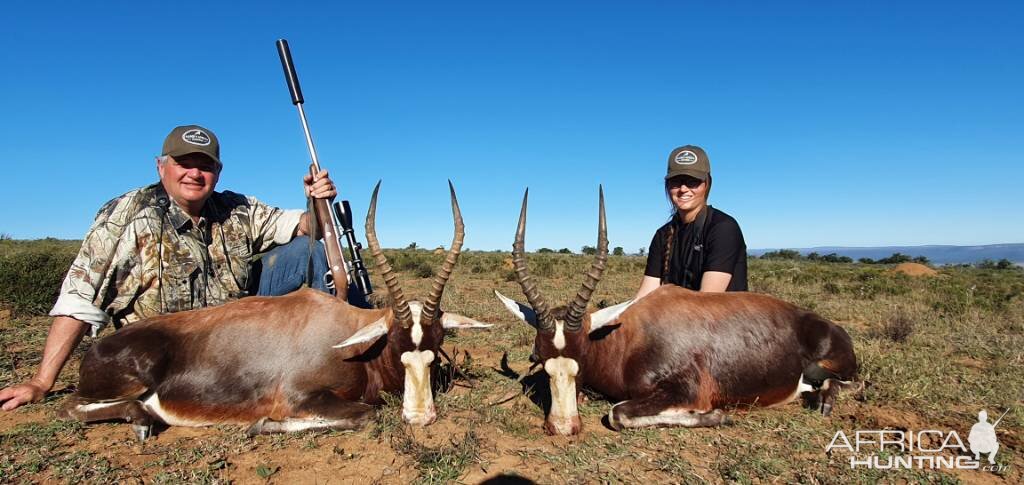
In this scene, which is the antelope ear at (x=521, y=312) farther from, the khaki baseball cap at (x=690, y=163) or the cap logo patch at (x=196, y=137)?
the cap logo patch at (x=196, y=137)

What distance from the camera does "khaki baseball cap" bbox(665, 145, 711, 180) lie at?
5.67 metres

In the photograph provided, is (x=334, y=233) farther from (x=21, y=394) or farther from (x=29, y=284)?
(x=29, y=284)

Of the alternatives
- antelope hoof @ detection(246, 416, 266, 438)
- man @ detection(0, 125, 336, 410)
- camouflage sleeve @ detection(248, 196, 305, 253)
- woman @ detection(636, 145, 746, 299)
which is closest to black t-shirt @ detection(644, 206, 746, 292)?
woman @ detection(636, 145, 746, 299)

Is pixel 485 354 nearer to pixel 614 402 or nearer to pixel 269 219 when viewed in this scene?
pixel 614 402

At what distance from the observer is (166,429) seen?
13.9 ft

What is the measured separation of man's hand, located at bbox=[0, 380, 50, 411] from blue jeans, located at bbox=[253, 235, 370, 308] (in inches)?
75.9

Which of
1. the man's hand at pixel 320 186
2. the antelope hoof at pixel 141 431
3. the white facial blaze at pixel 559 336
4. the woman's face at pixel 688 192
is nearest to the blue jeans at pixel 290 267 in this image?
the man's hand at pixel 320 186

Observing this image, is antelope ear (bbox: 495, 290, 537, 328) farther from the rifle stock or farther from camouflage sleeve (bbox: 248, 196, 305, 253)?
camouflage sleeve (bbox: 248, 196, 305, 253)

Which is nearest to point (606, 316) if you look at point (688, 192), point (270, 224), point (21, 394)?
point (688, 192)

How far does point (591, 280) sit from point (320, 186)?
3139mm

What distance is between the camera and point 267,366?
4.33 meters

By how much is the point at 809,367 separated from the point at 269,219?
18.5 ft

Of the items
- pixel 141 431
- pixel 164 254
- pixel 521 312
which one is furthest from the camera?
pixel 164 254

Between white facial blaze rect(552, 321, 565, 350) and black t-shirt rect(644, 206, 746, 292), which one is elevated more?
black t-shirt rect(644, 206, 746, 292)
